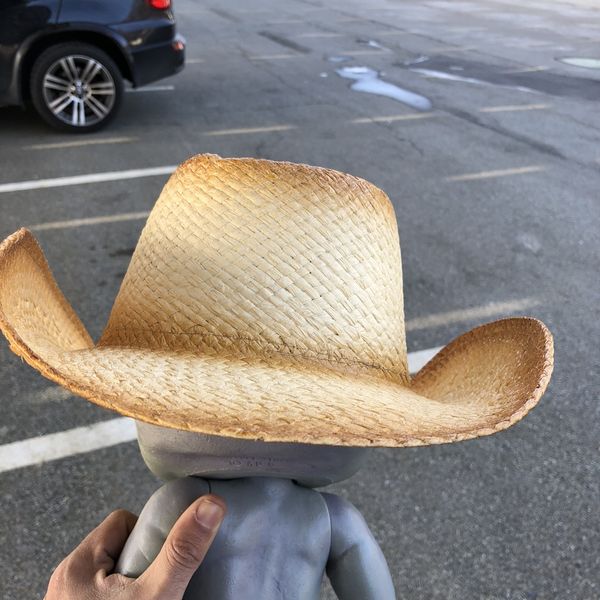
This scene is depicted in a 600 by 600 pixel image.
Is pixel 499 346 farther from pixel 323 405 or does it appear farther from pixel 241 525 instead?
pixel 241 525

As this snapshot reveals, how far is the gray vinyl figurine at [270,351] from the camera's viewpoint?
958 millimetres

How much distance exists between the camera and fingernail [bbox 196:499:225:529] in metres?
1.02

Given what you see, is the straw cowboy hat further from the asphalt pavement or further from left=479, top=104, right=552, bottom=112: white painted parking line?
left=479, top=104, right=552, bottom=112: white painted parking line

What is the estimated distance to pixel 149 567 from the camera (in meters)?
1.08

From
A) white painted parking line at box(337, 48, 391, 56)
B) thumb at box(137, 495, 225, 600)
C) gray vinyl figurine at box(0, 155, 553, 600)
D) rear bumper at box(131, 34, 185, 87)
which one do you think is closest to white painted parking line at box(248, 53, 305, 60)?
white painted parking line at box(337, 48, 391, 56)

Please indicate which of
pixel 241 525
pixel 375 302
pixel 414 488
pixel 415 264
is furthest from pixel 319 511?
pixel 415 264

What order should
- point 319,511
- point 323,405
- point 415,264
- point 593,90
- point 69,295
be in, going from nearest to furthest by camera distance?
point 323,405 < point 319,511 < point 69,295 < point 415,264 < point 593,90

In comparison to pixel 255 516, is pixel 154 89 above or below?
below

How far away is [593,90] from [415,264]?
5.60 m

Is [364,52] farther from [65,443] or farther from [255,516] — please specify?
[255,516]

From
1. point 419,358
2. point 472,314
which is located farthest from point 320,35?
point 419,358

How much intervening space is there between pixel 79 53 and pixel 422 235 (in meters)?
3.39

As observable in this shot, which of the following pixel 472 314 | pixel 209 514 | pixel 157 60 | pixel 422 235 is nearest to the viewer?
pixel 209 514

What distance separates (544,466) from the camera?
2.69 metres
